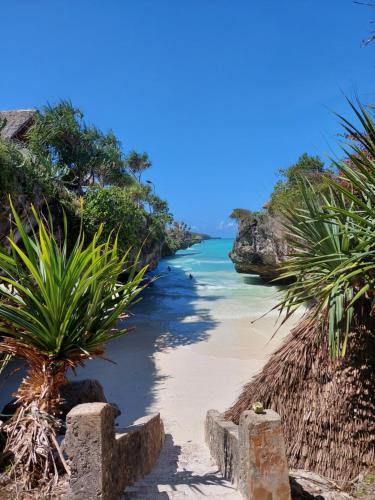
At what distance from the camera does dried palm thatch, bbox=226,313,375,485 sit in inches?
148

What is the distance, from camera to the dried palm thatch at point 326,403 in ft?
12.3

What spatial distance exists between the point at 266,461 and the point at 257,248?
20757 mm

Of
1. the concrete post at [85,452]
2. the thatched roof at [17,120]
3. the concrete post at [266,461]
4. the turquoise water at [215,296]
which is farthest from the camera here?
the turquoise water at [215,296]

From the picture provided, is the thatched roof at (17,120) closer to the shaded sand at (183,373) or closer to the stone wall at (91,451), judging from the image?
the shaded sand at (183,373)

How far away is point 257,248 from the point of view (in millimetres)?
22750

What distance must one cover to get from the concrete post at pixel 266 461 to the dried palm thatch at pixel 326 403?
1592 mm

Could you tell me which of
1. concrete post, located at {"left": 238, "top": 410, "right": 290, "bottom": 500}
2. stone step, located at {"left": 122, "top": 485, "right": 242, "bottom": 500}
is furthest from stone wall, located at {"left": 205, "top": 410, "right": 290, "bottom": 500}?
stone step, located at {"left": 122, "top": 485, "right": 242, "bottom": 500}

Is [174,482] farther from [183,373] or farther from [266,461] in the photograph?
[183,373]

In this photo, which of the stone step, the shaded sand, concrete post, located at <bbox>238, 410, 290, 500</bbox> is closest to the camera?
concrete post, located at <bbox>238, 410, 290, 500</bbox>

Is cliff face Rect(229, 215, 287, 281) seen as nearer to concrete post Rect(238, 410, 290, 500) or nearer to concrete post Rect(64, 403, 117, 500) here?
concrete post Rect(238, 410, 290, 500)

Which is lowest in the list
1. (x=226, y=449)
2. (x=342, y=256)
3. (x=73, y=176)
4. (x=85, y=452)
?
(x=226, y=449)

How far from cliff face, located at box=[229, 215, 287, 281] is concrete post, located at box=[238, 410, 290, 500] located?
18420 millimetres

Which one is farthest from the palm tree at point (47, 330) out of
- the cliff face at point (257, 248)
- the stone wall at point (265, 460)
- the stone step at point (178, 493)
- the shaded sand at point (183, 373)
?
the cliff face at point (257, 248)

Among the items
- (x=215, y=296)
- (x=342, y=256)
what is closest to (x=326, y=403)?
(x=342, y=256)
